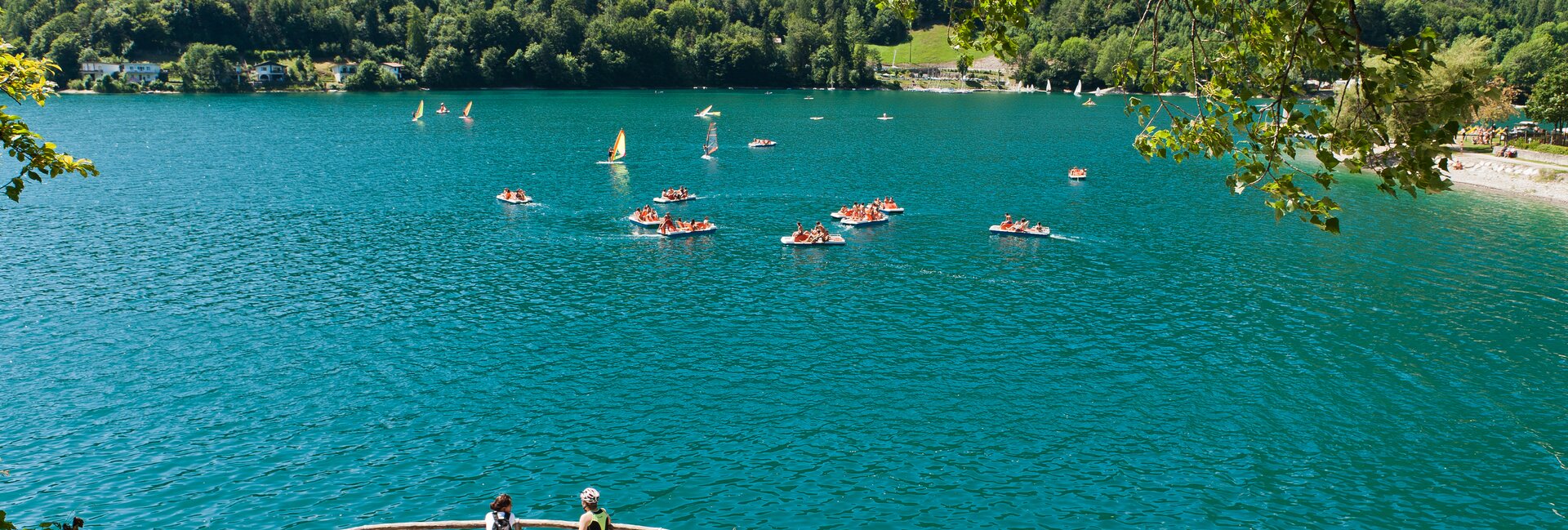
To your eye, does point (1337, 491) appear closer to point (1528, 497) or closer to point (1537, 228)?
point (1528, 497)

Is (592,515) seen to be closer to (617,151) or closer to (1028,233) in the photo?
(1028,233)

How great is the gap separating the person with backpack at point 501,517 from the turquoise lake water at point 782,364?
34.6 ft

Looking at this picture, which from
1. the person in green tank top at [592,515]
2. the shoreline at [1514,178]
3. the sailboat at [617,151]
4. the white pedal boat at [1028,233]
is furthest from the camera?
the sailboat at [617,151]

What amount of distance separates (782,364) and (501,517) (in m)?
24.7

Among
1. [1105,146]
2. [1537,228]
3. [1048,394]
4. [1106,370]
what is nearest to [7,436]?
[1048,394]

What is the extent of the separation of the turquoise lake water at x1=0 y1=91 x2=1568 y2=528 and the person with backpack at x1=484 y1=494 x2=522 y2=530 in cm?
1055

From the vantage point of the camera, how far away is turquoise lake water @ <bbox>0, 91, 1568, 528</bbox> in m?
34.4

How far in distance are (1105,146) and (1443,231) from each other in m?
62.5

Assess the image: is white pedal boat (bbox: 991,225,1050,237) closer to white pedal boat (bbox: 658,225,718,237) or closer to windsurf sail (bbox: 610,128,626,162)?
white pedal boat (bbox: 658,225,718,237)

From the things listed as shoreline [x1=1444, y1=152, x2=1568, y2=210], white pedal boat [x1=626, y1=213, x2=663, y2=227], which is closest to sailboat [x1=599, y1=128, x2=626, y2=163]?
white pedal boat [x1=626, y1=213, x2=663, y2=227]

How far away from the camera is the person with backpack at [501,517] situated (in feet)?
73.4

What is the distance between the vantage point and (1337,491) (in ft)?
113

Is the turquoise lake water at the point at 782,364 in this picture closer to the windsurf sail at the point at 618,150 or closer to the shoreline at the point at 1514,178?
the shoreline at the point at 1514,178

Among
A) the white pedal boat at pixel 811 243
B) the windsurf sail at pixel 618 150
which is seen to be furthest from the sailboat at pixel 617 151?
the white pedal boat at pixel 811 243
